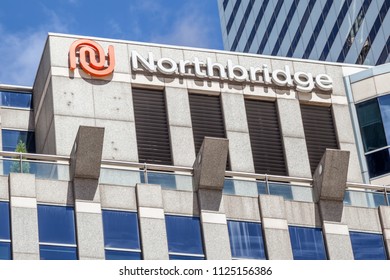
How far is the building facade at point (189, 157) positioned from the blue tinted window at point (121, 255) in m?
0.04

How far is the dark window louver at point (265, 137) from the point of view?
51344 millimetres

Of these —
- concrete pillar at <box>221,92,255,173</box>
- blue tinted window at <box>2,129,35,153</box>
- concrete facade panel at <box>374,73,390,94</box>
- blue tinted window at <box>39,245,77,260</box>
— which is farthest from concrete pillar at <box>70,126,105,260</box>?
concrete facade panel at <box>374,73,390,94</box>

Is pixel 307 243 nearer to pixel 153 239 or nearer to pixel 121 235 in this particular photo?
pixel 153 239

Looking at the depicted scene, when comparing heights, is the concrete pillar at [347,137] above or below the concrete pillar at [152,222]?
above

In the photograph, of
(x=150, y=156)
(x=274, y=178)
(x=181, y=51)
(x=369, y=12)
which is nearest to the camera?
(x=274, y=178)

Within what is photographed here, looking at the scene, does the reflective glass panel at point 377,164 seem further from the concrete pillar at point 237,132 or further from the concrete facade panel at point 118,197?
the concrete facade panel at point 118,197

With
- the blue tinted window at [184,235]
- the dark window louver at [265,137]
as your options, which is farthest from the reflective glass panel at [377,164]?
the blue tinted window at [184,235]

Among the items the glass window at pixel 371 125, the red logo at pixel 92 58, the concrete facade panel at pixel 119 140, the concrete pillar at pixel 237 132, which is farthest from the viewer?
the glass window at pixel 371 125

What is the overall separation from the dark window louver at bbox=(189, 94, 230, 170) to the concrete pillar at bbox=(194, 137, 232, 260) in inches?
271

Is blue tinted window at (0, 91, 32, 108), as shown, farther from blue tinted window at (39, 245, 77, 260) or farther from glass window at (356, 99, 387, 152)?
blue tinted window at (39, 245, 77, 260)
